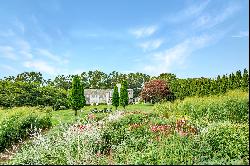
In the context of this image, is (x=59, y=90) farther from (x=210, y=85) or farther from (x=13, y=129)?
(x=13, y=129)

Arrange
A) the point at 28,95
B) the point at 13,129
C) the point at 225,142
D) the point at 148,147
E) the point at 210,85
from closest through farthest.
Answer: the point at 148,147 → the point at 225,142 → the point at 13,129 → the point at 210,85 → the point at 28,95

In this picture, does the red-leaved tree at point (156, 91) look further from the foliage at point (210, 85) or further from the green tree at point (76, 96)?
the green tree at point (76, 96)

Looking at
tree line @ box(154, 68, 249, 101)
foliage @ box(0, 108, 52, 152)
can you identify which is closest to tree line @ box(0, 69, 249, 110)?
tree line @ box(154, 68, 249, 101)

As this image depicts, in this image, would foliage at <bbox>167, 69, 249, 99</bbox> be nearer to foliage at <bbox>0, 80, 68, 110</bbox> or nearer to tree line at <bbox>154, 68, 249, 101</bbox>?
tree line at <bbox>154, 68, 249, 101</bbox>

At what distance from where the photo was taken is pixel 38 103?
48.8 metres

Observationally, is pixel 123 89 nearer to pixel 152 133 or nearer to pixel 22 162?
pixel 152 133

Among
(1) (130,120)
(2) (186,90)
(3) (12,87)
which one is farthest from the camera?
(3) (12,87)

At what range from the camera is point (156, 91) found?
54.0 metres

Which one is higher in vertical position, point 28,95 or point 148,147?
point 148,147

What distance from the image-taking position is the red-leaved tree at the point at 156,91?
173ft

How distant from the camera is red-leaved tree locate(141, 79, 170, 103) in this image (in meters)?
52.7

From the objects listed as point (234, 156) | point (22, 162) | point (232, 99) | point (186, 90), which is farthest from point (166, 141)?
point (186, 90)

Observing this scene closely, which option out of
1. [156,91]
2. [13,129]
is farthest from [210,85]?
[13,129]

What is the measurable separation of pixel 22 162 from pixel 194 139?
13.4ft
